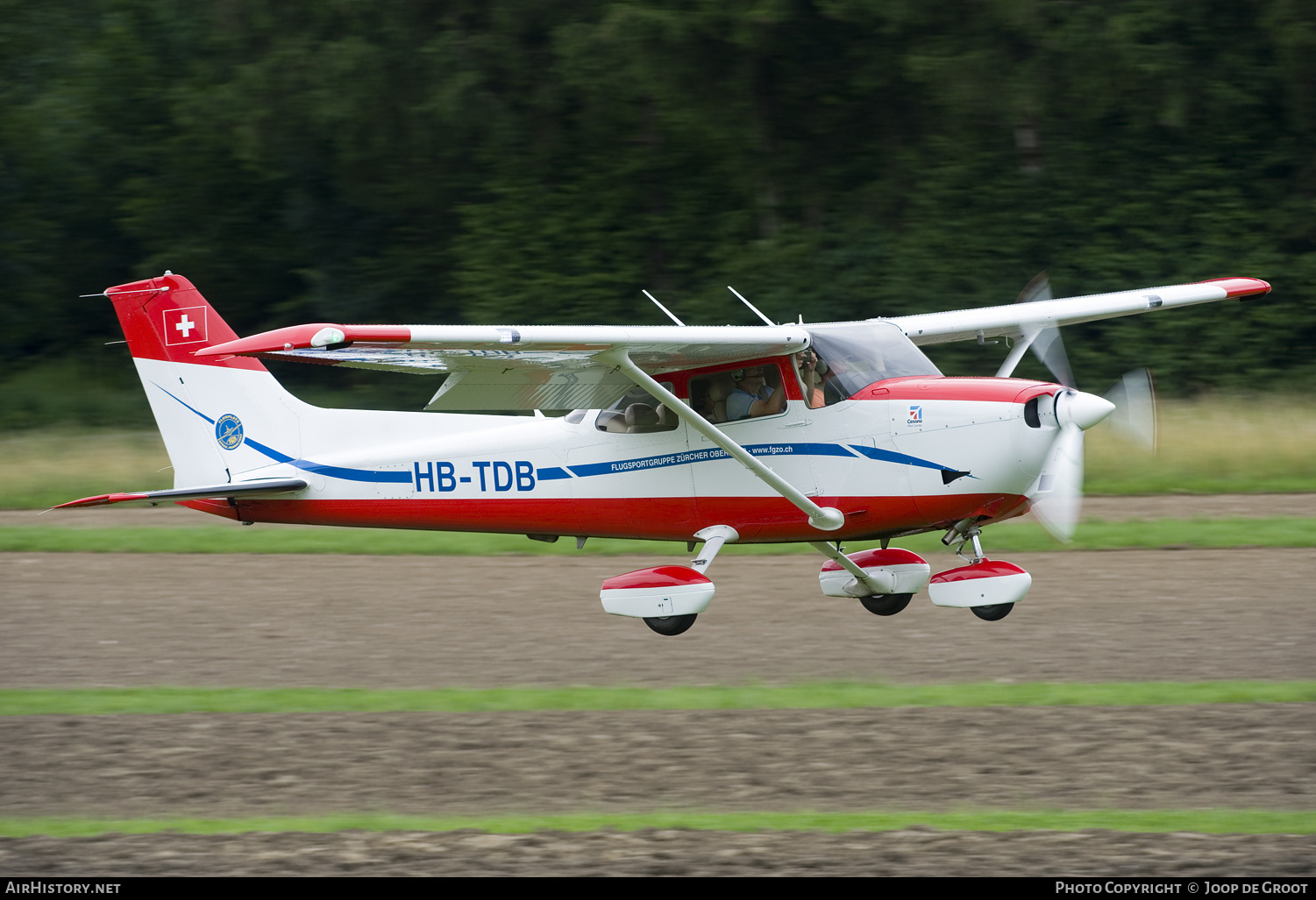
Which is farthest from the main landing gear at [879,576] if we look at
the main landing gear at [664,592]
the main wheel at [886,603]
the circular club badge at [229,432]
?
the circular club badge at [229,432]

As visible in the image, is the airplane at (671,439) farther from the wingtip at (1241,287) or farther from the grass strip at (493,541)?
the grass strip at (493,541)

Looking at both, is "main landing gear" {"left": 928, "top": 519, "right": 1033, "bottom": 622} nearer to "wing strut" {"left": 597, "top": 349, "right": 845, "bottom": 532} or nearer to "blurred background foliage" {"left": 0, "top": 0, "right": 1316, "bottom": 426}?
"wing strut" {"left": 597, "top": 349, "right": 845, "bottom": 532}

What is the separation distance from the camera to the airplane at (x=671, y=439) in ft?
29.9

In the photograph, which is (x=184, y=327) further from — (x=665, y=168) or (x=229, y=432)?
(x=665, y=168)

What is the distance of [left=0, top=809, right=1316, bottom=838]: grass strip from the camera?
263 inches

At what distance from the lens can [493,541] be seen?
53.2 ft

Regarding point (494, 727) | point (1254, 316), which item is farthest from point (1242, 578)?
point (1254, 316)

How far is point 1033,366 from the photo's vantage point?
968 inches

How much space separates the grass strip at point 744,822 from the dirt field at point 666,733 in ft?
0.37

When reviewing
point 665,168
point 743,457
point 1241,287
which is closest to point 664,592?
point 743,457

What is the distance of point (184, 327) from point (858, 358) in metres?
5.83

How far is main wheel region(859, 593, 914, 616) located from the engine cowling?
0.22 metres

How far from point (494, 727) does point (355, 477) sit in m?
3.29

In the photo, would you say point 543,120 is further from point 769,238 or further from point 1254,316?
point 1254,316
